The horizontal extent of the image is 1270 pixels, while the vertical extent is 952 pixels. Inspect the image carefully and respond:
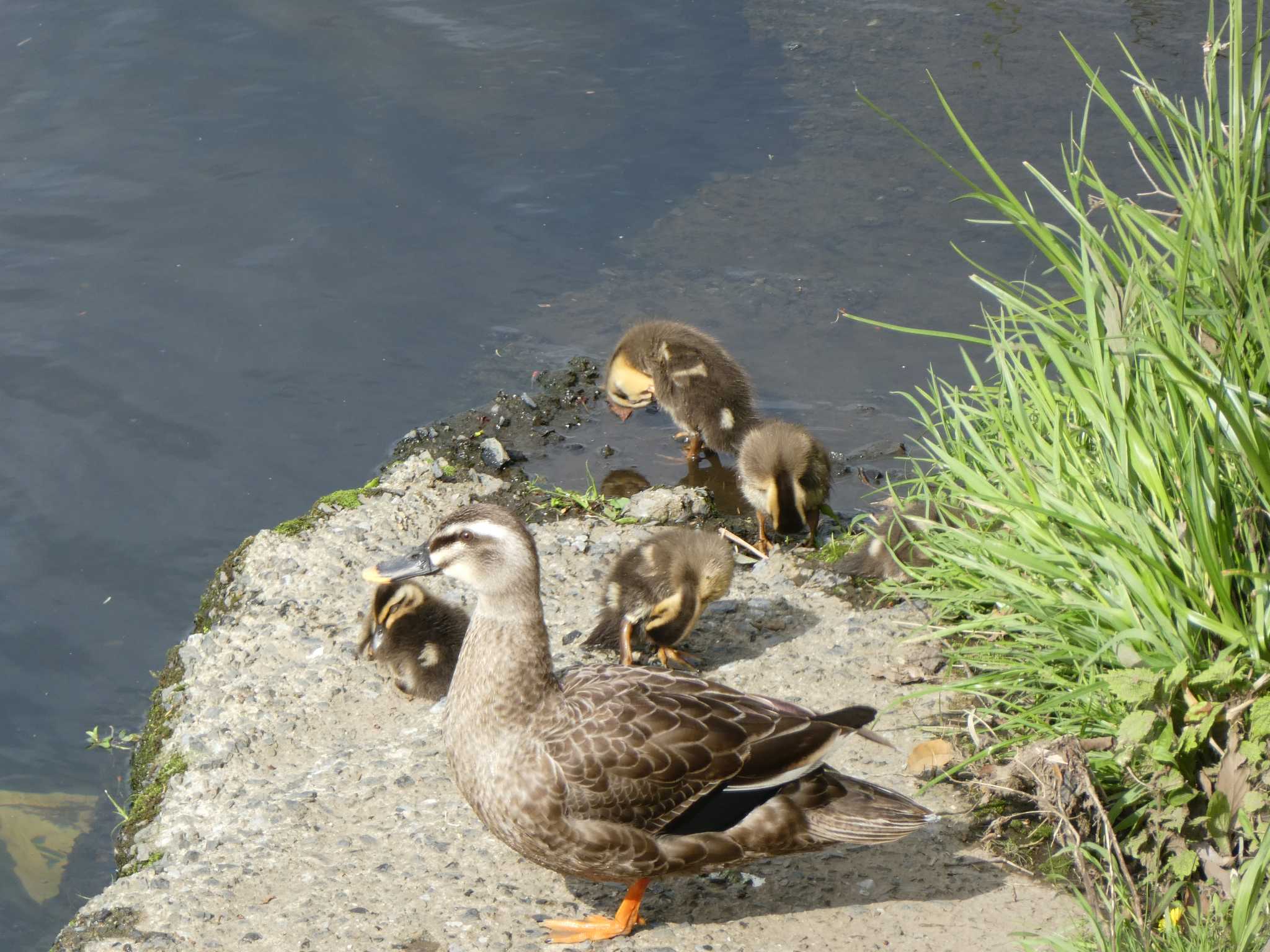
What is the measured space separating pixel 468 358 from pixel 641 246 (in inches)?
63.4

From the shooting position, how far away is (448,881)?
3.91 metres

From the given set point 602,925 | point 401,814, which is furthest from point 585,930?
point 401,814

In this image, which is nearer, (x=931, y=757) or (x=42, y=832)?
(x=931, y=757)

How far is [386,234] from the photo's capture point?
8609mm

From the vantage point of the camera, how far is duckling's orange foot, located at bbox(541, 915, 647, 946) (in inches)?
143

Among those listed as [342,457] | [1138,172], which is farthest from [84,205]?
[1138,172]

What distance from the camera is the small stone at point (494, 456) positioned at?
6.81m

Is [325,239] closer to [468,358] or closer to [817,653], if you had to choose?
[468,358]

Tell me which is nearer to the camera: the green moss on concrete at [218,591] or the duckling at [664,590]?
the duckling at [664,590]

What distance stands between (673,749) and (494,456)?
11.5ft

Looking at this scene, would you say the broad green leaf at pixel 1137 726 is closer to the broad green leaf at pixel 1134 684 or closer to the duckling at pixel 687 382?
the broad green leaf at pixel 1134 684

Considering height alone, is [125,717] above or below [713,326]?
below

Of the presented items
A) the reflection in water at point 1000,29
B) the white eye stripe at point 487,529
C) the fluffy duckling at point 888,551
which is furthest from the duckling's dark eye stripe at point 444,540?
the reflection in water at point 1000,29

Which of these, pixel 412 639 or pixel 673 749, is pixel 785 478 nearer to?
pixel 412 639
